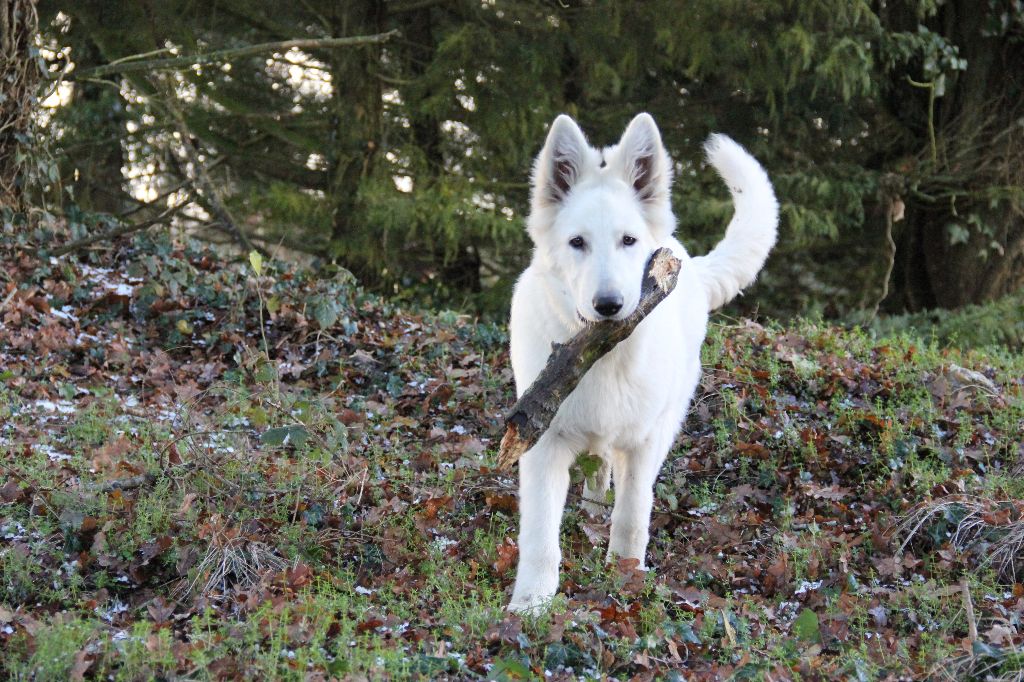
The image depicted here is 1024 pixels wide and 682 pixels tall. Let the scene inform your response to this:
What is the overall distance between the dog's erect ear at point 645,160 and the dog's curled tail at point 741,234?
136 cm

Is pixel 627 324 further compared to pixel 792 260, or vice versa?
pixel 792 260

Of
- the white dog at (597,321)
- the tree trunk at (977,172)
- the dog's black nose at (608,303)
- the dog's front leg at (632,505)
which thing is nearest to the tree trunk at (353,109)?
the tree trunk at (977,172)

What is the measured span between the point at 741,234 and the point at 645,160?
1.61 m

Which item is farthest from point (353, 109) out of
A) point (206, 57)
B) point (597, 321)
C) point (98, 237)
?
point (597, 321)

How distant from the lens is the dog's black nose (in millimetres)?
3846

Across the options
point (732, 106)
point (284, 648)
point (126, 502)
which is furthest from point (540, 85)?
point (284, 648)

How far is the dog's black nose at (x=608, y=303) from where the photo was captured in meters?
3.85

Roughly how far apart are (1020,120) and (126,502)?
10168 millimetres

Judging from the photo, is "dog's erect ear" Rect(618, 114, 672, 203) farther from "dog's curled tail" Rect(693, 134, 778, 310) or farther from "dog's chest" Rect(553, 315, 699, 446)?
"dog's curled tail" Rect(693, 134, 778, 310)

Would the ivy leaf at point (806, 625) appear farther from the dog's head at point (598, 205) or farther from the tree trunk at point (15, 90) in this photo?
the tree trunk at point (15, 90)

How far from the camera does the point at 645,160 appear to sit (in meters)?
4.41

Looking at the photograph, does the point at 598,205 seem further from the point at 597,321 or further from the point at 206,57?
the point at 206,57

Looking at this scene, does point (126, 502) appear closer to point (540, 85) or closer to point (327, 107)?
point (540, 85)

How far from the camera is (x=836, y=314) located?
1276 centimetres
